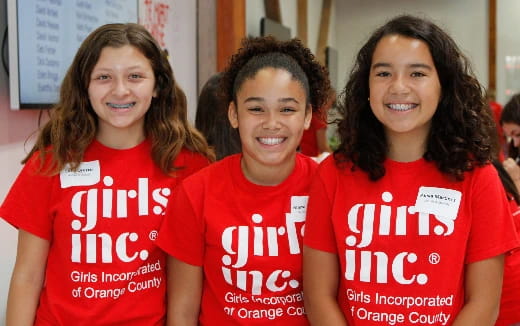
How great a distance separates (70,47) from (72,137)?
37.4 inches

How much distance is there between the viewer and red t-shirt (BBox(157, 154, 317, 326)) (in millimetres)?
1621

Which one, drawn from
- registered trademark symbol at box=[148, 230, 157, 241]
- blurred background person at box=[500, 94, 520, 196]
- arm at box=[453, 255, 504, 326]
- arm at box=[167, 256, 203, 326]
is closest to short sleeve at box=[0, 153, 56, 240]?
registered trademark symbol at box=[148, 230, 157, 241]

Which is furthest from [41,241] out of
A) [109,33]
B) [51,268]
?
[109,33]

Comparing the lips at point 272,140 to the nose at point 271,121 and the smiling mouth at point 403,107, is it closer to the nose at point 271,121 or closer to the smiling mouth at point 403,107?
the nose at point 271,121

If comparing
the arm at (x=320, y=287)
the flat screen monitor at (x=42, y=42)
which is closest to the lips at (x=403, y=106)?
the arm at (x=320, y=287)

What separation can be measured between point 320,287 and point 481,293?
42cm

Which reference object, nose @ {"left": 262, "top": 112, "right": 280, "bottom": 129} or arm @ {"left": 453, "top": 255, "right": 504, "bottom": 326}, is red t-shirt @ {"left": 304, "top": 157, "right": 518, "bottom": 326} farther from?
nose @ {"left": 262, "top": 112, "right": 280, "bottom": 129}

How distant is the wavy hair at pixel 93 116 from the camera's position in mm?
1749

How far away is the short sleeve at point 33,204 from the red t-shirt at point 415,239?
31.2 inches

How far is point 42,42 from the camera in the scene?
2.36 metres

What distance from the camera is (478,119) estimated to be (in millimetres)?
1608

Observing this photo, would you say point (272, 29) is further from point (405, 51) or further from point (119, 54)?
point (405, 51)

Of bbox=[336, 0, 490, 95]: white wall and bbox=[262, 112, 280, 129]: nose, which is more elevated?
bbox=[336, 0, 490, 95]: white wall

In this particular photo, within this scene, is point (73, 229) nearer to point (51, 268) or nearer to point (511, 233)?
point (51, 268)
